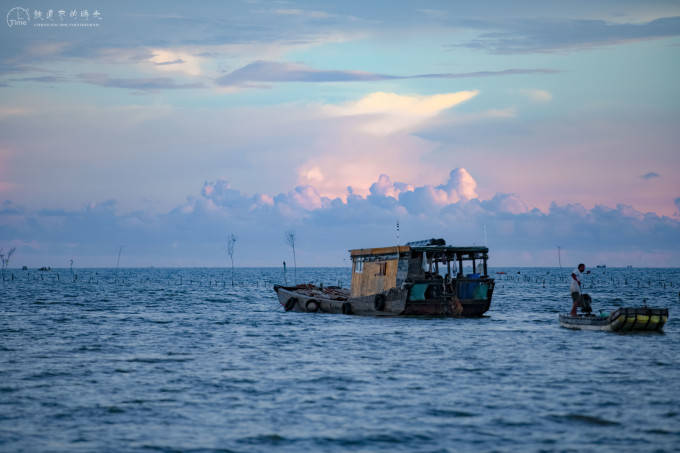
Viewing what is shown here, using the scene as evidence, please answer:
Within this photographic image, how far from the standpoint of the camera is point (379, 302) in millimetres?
49094

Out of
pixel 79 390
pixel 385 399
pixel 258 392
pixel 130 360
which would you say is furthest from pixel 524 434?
pixel 130 360

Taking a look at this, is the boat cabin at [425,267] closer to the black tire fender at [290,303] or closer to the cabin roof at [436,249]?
the cabin roof at [436,249]

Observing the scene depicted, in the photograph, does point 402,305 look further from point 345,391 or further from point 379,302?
point 345,391

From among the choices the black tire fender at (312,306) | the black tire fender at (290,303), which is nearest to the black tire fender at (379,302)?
the black tire fender at (312,306)

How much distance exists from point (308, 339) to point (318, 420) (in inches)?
799

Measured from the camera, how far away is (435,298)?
46594 millimetres

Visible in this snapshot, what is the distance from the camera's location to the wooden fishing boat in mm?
46562

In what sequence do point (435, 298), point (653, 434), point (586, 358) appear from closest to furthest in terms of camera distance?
point (653, 434) < point (586, 358) < point (435, 298)

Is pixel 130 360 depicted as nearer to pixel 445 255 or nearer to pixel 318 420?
pixel 318 420

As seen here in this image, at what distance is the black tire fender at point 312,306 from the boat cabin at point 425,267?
810cm

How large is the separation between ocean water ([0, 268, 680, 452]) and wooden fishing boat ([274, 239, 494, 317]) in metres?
3.25

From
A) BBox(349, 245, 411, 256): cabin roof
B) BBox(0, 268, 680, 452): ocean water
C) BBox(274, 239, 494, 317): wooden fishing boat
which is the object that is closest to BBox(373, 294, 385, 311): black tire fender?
BBox(274, 239, 494, 317): wooden fishing boat

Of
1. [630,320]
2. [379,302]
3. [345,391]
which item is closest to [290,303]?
[379,302]

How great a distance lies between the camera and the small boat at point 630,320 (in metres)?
37.1
